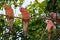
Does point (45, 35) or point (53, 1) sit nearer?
point (45, 35)

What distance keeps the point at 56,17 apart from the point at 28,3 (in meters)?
0.86

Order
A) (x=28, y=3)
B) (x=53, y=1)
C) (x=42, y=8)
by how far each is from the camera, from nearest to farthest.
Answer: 1. (x=53, y=1)
2. (x=42, y=8)
3. (x=28, y=3)

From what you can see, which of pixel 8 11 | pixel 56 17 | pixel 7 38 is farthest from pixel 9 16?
pixel 7 38

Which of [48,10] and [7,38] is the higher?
[48,10]

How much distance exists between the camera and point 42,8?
5.15 feet

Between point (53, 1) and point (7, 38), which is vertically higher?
point (53, 1)

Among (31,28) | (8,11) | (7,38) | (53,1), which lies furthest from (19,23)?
(8,11)

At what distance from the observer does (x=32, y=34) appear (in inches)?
63.6

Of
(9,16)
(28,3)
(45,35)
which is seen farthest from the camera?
(28,3)

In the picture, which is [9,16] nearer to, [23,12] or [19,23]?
[23,12]

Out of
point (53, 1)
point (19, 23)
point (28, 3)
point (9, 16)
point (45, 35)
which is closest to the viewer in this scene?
point (9, 16)

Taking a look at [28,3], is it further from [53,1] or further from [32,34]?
[53,1]

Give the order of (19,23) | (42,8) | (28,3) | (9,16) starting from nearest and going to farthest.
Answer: (9,16) → (42,8) → (19,23) → (28,3)

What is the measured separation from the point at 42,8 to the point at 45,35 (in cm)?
48
